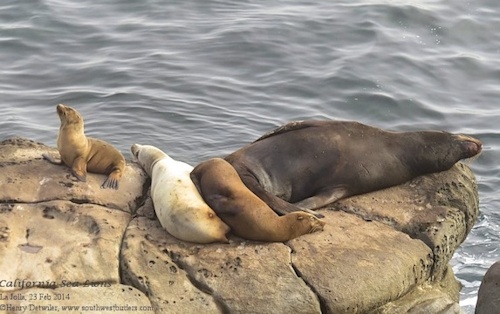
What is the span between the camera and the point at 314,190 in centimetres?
743

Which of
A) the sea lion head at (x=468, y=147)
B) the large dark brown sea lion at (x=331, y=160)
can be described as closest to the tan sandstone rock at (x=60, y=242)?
the large dark brown sea lion at (x=331, y=160)

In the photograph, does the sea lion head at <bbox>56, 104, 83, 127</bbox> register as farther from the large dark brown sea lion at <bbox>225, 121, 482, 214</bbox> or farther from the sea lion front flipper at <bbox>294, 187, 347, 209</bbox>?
the sea lion front flipper at <bbox>294, 187, 347, 209</bbox>

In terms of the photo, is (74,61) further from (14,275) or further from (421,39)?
(14,275)

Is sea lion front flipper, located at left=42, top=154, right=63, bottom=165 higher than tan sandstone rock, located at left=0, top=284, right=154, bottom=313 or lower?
higher

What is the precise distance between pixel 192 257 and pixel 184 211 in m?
0.34

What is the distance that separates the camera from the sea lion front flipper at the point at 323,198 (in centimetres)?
716

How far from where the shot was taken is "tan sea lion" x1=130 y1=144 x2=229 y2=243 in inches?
247

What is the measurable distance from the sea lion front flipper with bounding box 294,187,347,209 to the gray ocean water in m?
2.16

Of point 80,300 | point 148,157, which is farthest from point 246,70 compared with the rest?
point 80,300

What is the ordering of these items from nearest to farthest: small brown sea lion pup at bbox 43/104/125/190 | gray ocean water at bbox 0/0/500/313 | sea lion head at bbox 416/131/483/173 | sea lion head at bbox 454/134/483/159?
small brown sea lion pup at bbox 43/104/125/190, sea lion head at bbox 416/131/483/173, sea lion head at bbox 454/134/483/159, gray ocean water at bbox 0/0/500/313

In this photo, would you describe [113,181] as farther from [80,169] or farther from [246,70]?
[246,70]

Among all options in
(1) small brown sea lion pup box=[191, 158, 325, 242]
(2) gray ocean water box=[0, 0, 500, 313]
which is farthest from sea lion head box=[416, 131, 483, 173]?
(1) small brown sea lion pup box=[191, 158, 325, 242]

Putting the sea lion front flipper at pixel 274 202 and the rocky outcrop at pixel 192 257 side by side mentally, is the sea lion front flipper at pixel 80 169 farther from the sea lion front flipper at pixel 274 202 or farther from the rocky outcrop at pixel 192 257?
the sea lion front flipper at pixel 274 202

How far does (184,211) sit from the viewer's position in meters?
6.32
